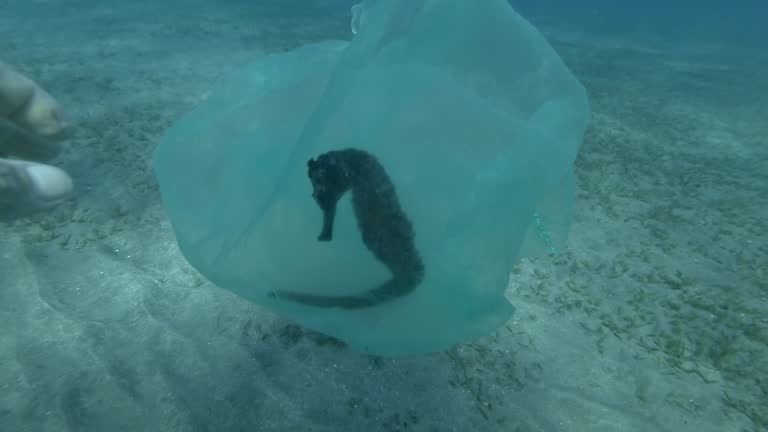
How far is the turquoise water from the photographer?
278 cm

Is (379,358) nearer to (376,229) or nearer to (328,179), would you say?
(376,229)

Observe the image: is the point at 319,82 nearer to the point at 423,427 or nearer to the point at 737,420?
the point at 423,427

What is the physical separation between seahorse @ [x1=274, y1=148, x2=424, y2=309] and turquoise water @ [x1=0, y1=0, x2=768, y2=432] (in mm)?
931

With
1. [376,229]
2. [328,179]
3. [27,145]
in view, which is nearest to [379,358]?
[376,229]

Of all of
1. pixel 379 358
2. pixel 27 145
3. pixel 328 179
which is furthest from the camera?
pixel 379 358

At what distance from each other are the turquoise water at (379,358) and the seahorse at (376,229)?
931mm

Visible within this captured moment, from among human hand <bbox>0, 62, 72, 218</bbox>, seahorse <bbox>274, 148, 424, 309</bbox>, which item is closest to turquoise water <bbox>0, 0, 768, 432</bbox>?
seahorse <bbox>274, 148, 424, 309</bbox>

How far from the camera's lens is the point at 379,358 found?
10.2 feet

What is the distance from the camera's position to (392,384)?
Result: 2990 millimetres

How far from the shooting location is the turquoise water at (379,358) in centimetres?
278

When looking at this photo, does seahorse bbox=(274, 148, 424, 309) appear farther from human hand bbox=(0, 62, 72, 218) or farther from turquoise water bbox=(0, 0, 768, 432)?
human hand bbox=(0, 62, 72, 218)

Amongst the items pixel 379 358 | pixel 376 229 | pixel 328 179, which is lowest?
pixel 379 358

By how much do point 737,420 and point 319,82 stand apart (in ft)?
12.1

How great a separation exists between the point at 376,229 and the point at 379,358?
1271 millimetres
